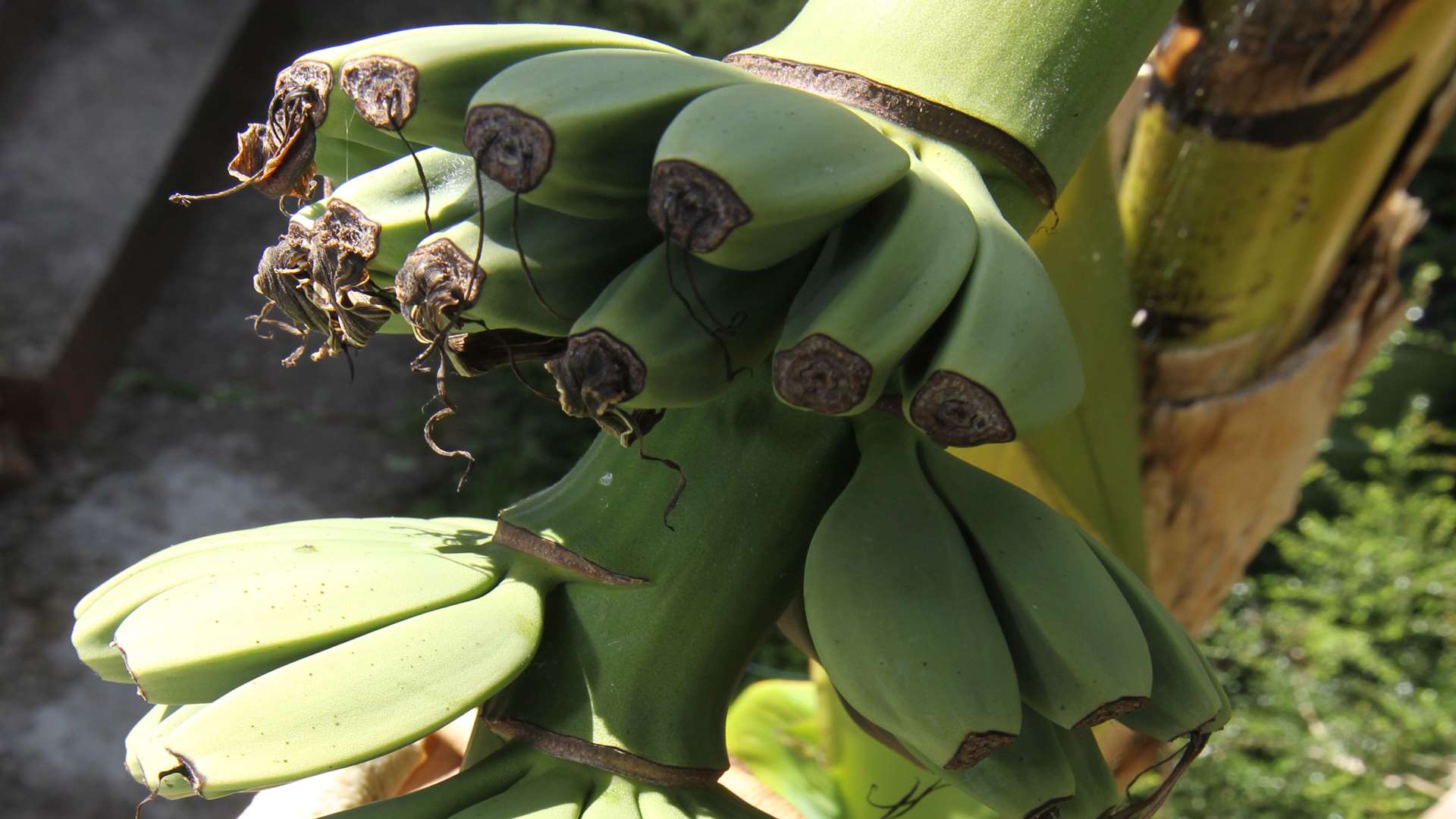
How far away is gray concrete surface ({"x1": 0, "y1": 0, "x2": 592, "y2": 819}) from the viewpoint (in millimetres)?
2254

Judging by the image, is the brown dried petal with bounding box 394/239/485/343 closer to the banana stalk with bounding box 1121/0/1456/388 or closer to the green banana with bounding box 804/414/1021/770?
the green banana with bounding box 804/414/1021/770

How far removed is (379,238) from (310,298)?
0.15 ft

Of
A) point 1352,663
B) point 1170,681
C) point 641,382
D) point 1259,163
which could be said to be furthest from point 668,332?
point 1352,663

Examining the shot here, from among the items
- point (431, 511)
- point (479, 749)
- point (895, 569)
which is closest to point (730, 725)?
point (479, 749)

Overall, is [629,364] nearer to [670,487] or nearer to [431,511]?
[670,487]

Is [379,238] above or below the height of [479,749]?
above

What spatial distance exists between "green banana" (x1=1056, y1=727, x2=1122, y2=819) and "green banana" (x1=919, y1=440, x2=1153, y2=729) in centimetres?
5

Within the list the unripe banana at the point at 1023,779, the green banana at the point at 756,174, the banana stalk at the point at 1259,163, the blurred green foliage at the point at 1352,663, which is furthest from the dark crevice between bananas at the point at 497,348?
the blurred green foliage at the point at 1352,663

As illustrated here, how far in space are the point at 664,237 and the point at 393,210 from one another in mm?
118

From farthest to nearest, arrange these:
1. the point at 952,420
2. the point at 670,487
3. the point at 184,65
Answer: the point at 184,65 < the point at 670,487 < the point at 952,420

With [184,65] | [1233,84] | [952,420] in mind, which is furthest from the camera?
[184,65]

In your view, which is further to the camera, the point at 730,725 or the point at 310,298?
the point at 730,725

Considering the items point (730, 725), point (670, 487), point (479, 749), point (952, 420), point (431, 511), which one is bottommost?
point (431, 511)

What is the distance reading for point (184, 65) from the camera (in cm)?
335
